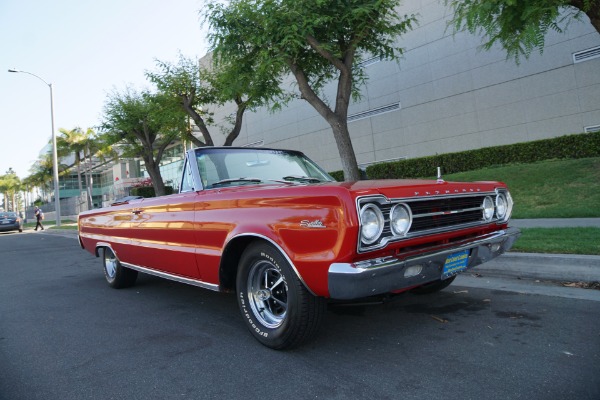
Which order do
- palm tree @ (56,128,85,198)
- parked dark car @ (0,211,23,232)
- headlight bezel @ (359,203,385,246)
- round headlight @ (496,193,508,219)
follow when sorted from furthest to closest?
palm tree @ (56,128,85,198) → parked dark car @ (0,211,23,232) → round headlight @ (496,193,508,219) → headlight bezel @ (359,203,385,246)

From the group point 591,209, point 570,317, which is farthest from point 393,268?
point 591,209

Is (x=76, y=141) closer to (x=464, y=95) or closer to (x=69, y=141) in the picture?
(x=69, y=141)

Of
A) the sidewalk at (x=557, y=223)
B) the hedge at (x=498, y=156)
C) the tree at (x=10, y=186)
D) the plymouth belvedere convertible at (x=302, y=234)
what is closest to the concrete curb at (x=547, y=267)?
the plymouth belvedere convertible at (x=302, y=234)

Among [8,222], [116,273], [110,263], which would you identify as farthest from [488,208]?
[8,222]

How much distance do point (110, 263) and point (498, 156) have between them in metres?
13.0

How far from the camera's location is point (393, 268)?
2.56 m

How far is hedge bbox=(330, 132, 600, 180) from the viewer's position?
12359 millimetres

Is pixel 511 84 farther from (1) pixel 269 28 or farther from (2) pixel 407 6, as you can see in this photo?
(1) pixel 269 28

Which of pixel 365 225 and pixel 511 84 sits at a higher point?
pixel 511 84

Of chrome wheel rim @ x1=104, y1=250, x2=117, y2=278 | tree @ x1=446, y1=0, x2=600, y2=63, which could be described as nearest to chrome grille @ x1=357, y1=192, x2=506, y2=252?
tree @ x1=446, y1=0, x2=600, y2=63

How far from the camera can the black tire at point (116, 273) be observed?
5699 mm

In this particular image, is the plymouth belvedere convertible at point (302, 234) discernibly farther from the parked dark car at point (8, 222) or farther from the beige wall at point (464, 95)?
the parked dark car at point (8, 222)

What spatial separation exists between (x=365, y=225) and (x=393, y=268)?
319mm

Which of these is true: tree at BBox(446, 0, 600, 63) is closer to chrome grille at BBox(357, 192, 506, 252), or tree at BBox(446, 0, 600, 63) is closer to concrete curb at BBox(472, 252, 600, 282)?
concrete curb at BBox(472, 252, 600, 282)
